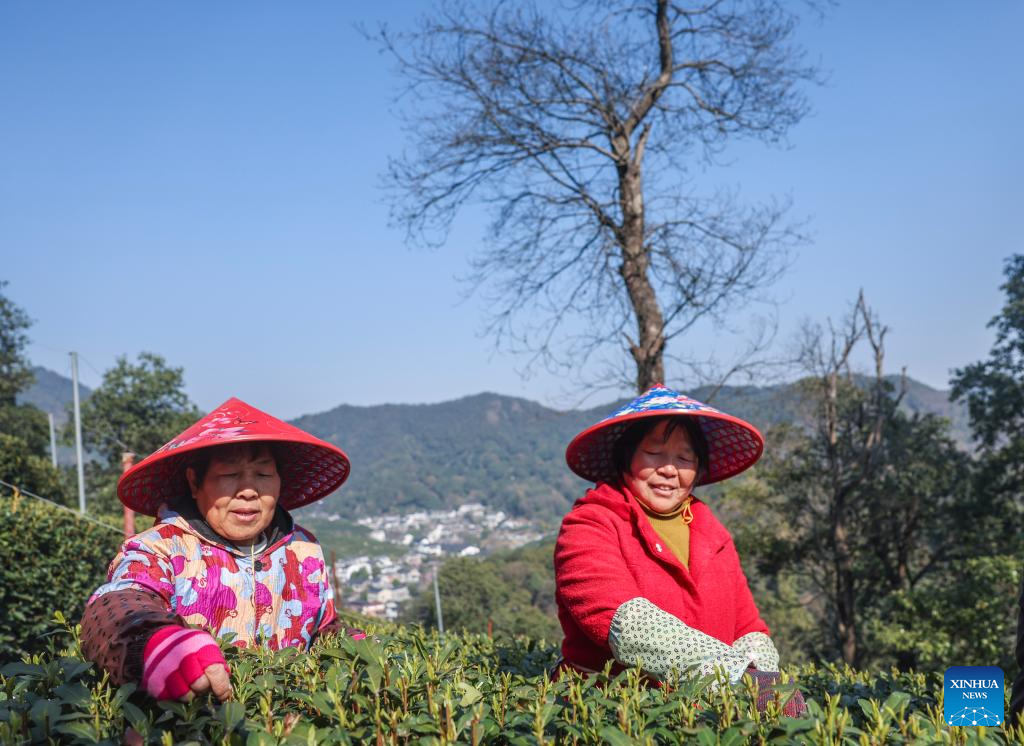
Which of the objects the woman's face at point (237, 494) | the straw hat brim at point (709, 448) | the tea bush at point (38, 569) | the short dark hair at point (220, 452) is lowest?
the tea bush at point (38, 569)

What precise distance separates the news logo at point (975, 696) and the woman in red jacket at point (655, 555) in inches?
37.9

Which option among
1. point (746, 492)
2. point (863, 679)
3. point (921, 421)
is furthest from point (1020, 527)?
point (863, 679)

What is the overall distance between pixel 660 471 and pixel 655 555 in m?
0.29

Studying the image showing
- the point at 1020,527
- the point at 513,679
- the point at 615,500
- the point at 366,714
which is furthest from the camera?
the point at 1020,527

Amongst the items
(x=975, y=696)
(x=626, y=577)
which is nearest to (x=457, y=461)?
(x=626, y=577)

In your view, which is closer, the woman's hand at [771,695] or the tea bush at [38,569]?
the woman's hand at [771,695]

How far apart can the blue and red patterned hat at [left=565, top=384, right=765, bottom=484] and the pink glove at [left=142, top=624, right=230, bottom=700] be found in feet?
4.69

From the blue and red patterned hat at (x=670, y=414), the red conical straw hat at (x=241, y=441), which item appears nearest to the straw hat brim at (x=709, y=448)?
the blue and red patterned hat at (x=670, y=414)

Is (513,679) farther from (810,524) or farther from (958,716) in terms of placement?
(810,524)

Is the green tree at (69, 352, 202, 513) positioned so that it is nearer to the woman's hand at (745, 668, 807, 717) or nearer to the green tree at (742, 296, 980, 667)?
the green tree at (742, 296, 980, 667)

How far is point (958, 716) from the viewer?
1.34 m

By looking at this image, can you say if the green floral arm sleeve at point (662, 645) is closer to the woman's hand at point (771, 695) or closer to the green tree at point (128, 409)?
the woman's hand at point (771, 695)

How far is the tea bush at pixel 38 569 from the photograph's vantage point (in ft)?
21.8

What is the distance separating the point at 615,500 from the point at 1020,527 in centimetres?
1789
